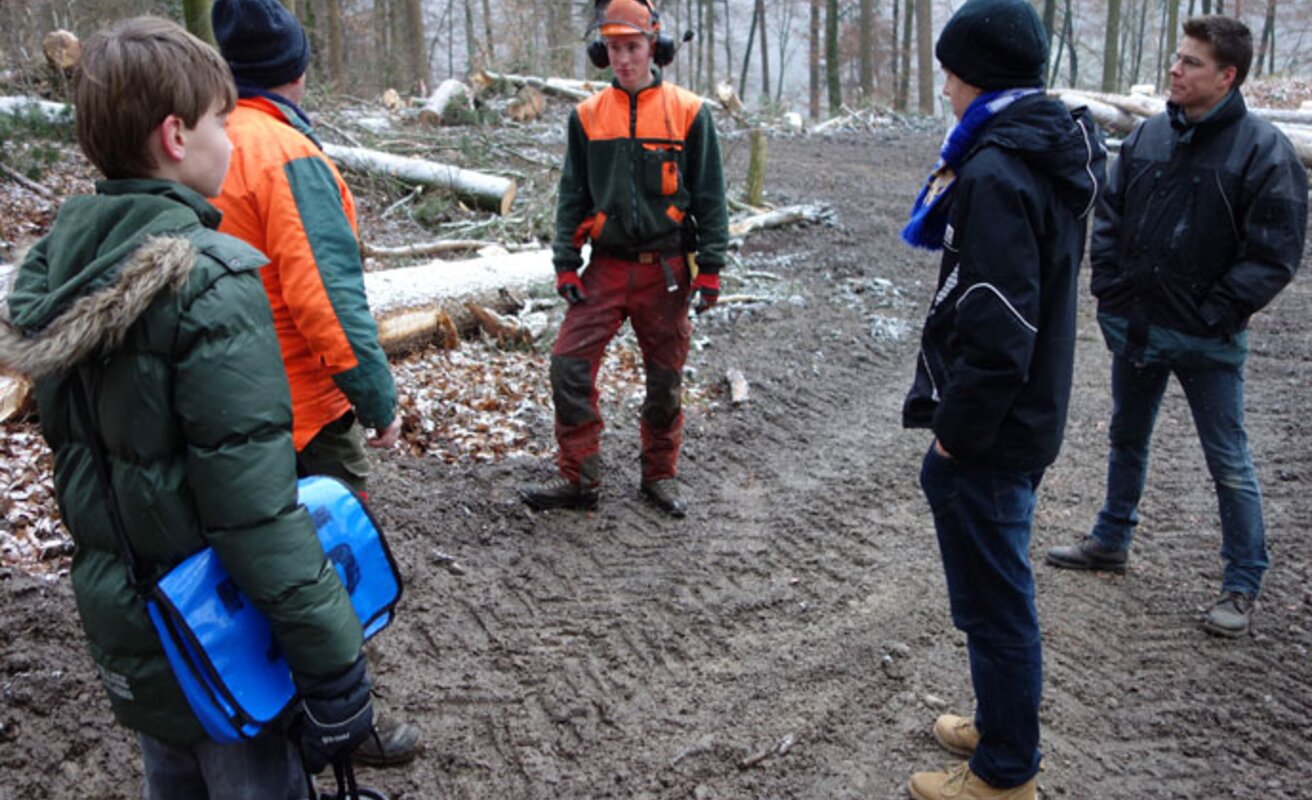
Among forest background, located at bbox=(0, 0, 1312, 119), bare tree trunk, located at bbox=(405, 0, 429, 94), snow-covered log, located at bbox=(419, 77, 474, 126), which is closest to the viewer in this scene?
forest background, located at bbox=(0, 0, 1312, 119)

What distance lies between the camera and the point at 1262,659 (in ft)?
12.7

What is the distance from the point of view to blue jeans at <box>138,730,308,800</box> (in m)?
2.04

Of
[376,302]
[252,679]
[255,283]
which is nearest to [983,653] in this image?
[252,679]

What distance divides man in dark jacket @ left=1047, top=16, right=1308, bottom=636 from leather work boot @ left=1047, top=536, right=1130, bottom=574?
462 millimetres

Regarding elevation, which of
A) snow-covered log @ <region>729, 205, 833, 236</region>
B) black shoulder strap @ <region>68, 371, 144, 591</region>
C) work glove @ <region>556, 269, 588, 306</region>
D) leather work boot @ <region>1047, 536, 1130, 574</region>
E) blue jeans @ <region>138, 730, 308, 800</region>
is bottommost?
leather work boot @ <region>1047, 536, 1130, 574</region>

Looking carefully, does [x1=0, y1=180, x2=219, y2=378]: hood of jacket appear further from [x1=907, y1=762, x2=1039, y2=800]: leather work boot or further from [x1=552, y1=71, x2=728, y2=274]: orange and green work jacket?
[x1=552, y1=71, x2=728, y2=274]: orange and green work jacket

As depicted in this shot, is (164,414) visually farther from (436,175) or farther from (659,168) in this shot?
(436,175)

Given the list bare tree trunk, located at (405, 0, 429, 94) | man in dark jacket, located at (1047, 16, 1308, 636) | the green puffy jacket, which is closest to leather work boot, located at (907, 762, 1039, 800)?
man in dark jacket, located at (1047, 16, 1308, 636)

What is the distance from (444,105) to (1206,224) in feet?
51.2

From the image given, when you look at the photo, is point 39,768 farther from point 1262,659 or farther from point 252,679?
point 1262,659

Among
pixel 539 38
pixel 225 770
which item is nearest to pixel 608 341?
pixel 225 770

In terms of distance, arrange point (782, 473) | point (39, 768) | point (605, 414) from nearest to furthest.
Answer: point (39, 768), point (782, 473), point (605, 414)

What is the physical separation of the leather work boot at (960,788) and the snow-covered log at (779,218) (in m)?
8.31

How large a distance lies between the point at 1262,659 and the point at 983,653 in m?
1.70
